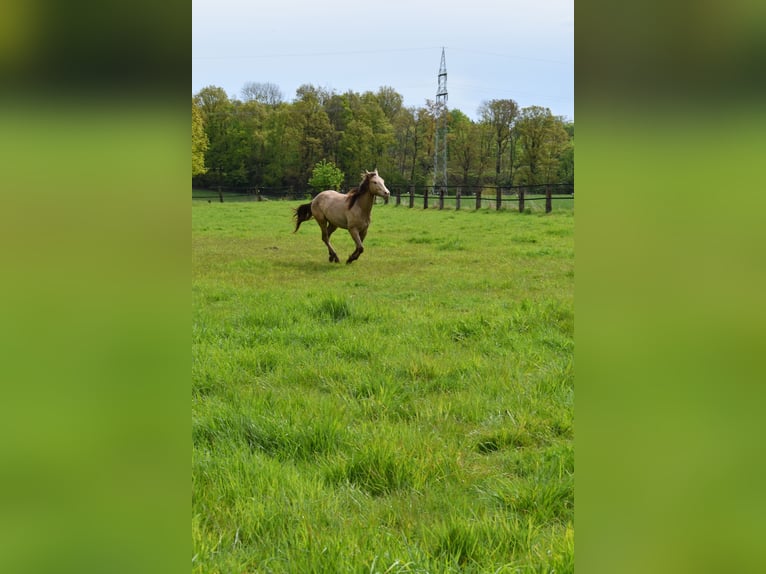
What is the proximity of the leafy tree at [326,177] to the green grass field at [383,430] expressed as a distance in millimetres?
34689

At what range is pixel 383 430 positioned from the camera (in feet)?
9.73

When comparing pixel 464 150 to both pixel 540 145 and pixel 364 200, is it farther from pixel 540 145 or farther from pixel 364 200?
pixel 364 200

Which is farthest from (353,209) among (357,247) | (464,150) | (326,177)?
(464,150)

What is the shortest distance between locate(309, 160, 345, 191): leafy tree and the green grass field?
34.7 m

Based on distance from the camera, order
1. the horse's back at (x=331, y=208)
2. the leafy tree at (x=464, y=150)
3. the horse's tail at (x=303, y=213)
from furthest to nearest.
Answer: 1. the leafy tree at (x=464, y=150)
2. the horse's tail at (x=303, y=213)
3. the horse's back at (x=331, y=208)

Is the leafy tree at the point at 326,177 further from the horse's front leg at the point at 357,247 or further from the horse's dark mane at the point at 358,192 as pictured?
the horse's front leg at the point at 357,247

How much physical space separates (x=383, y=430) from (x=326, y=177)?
131 feet

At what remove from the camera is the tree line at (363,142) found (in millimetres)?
42938
